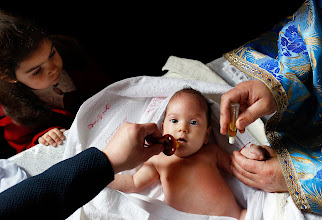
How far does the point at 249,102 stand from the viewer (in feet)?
3.33

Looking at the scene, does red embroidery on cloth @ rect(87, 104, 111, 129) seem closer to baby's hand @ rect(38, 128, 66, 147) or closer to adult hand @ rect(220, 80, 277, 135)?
baby's hand @ rect(38, 128, 66, 147)

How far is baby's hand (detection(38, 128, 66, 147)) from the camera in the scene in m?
1.34

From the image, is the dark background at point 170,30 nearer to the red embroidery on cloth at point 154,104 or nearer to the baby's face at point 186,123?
the red embroidery on cloth at point 154,104

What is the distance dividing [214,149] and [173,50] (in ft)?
3.06

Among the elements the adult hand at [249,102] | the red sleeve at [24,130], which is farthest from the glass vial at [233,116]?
the red sleeve at [24,130]

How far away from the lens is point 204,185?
115cm

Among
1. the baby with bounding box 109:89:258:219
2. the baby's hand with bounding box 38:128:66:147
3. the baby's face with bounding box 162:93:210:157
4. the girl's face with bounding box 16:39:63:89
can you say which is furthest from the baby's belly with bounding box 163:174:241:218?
the girl's face with bounding box 16:39:63:89

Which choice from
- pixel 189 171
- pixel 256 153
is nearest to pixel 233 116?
pixel 256 153

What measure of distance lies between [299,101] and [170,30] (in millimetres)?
1162

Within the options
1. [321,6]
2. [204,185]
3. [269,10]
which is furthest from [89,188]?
[269,10]

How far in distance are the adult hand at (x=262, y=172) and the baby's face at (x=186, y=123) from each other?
15 cm

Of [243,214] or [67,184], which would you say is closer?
[67,184]

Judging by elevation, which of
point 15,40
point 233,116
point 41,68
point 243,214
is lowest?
point 243,214

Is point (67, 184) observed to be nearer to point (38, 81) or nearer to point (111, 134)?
point (111, 134)
